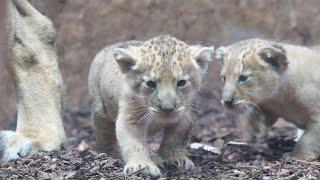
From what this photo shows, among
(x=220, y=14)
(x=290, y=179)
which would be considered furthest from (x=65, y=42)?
(x=290, y=179)

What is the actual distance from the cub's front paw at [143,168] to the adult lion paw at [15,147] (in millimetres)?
1131

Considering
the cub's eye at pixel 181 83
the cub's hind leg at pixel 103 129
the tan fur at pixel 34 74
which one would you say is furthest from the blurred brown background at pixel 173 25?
the cub's eye at pixel 181 83

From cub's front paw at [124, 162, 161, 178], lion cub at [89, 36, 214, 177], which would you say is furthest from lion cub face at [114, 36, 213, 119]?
cub's front paw at [124, 162, 161, 178]

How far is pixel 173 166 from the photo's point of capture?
805cm

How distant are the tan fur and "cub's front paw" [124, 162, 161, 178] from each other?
121cm

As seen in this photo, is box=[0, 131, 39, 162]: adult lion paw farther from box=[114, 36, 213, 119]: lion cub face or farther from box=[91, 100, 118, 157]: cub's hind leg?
box=[114, 36, 213, 119]: lion cub face

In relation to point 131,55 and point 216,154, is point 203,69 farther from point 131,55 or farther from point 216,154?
point 216,154

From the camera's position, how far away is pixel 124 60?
7773 mm

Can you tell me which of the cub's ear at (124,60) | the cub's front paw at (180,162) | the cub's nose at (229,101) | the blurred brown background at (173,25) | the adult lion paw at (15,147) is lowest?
the cub's front paw at (180,162)

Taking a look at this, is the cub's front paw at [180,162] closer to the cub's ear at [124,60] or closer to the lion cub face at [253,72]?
the lion cub face at [253,72]

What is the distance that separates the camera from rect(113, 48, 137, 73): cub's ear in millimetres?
7719

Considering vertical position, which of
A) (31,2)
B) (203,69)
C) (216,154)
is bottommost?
(216,154)

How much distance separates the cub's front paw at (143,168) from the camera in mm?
7422

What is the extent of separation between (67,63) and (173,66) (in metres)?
5.72
